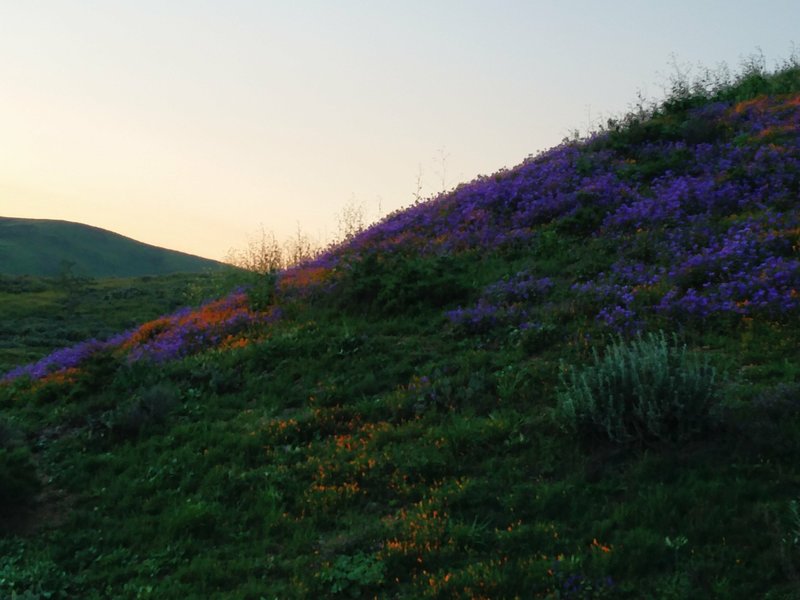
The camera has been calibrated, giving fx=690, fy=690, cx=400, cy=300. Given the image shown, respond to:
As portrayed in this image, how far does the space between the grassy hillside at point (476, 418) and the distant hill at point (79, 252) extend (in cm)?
10297

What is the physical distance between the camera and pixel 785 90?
17.7 meters

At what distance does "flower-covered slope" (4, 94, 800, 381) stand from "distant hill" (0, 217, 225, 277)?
99.6 meters

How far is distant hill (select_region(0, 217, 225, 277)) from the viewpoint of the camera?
109 meters

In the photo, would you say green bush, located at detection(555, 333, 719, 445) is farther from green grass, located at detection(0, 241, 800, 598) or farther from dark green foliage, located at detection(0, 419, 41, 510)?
dark green foliage, located at detection(0, 419, 41, 510)

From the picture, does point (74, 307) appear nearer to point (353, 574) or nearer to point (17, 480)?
point (17, 480)

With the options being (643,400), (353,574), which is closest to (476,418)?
(643,400)

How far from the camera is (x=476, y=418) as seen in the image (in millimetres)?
8234

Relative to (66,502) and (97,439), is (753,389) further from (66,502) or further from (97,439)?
(97,439)

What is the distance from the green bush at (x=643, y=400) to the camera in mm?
6680

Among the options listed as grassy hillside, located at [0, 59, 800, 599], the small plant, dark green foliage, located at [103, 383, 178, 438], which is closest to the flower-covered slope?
grassy hillside, located at [0, 59, 800, 599]

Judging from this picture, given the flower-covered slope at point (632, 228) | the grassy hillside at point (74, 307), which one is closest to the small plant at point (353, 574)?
the flower-covered slope at point (632, 228)

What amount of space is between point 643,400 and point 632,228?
7405mm

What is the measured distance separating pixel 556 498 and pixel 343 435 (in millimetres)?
3203

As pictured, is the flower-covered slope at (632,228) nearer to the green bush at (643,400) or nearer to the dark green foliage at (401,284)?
the dark green foliage at (401,284)
